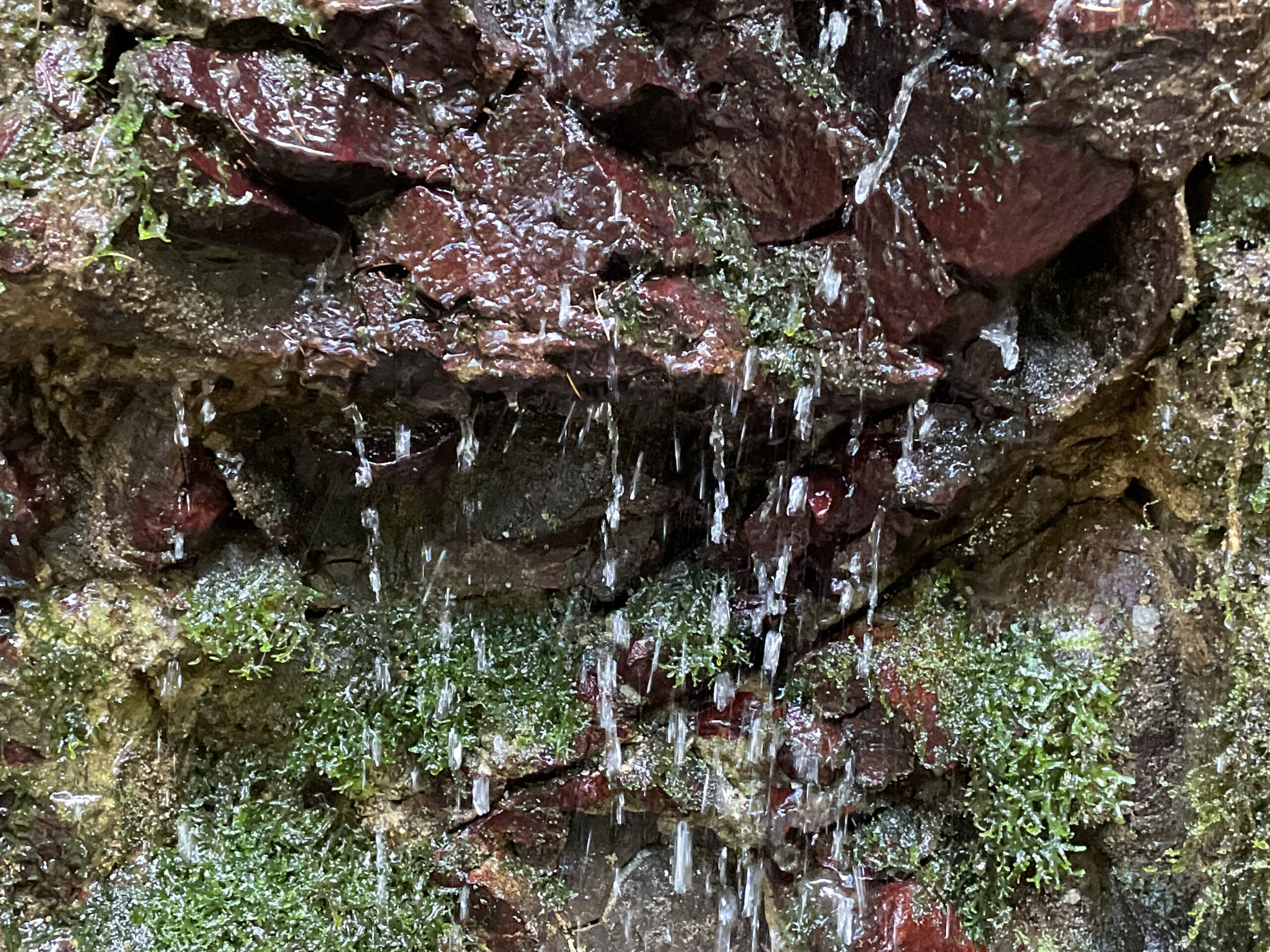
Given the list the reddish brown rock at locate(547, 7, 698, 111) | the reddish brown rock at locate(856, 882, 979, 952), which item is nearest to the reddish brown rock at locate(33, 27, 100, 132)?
the reddish brown rock at locate(547, 7, 698, 111)

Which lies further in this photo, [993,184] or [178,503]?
[178,503]

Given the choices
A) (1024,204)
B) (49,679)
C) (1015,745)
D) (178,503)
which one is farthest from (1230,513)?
(49,679)

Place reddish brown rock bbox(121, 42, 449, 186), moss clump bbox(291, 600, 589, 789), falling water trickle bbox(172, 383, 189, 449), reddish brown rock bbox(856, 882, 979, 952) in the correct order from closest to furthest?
1. reddish brown rock bbox(121, 42, 449, 186)
2. falling water trickle bbox(172, 383, 189, 449)
3. reddish brown rock bbox(856, 882, 979, 952)
4. moss clump bbox(291, 600, 589, 789)

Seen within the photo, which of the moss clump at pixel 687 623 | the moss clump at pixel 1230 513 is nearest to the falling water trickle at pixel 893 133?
the moss clump at pixel 1230 513

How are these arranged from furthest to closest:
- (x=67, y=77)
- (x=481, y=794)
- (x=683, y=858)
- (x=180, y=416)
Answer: (x=683, y=858) < (x=481, y=794) < (x=180, y=416) < (x=67, y=77)

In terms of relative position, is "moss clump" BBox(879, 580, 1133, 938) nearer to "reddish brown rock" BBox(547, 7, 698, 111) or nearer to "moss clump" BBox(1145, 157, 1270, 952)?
"moss clump" BBox(1145, 157, 1270, 952)

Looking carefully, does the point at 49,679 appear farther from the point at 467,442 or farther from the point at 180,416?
the point at 467,442
